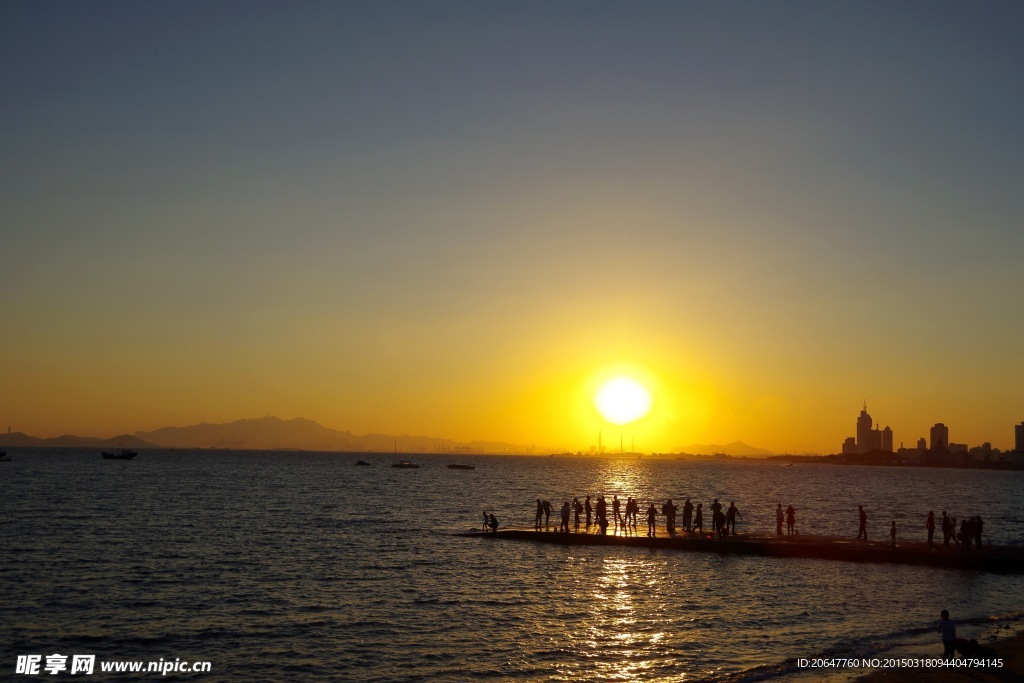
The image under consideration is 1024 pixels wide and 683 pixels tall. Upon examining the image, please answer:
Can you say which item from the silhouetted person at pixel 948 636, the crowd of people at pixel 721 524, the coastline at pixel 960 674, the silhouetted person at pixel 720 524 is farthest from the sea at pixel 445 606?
the crowd of people at pixel 721 524

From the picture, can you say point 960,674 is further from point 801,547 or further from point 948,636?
point 801,547

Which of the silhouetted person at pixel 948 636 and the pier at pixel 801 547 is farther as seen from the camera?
the pier at pixel 801 547

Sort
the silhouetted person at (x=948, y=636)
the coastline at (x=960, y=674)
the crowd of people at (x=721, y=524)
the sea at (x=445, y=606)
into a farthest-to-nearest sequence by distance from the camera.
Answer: the crowd of people at (x=721, y=524), the sea at (x=445, y=606), the silhouetted person at (x=948, y=636), the coastline at (x=960, y=674)

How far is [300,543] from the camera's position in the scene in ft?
162

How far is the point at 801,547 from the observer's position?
4250cm

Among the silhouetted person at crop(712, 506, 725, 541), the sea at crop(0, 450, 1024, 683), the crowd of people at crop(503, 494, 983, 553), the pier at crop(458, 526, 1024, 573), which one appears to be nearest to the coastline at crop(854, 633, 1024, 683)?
the sea at crop(0, 450, 1024, 683)

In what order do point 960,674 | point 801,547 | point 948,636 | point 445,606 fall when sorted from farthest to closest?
point 801,547 → point 445,606 → point 948,636 → point 960,674

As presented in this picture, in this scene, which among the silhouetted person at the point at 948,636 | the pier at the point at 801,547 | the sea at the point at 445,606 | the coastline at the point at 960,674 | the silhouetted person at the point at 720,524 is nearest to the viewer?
the coastline at the point at 960,674

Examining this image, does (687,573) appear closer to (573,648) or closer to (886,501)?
(573,648)

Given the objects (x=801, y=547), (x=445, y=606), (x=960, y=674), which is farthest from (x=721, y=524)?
(x=960, y=674)

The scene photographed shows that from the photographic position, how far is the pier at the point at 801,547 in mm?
38594

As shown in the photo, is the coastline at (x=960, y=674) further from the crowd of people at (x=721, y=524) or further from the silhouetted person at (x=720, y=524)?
the silhouetted person at (x=720, y=524)

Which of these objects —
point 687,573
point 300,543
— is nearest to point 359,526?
point 300,543

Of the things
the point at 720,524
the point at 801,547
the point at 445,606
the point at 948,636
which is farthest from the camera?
the point at 720,524
